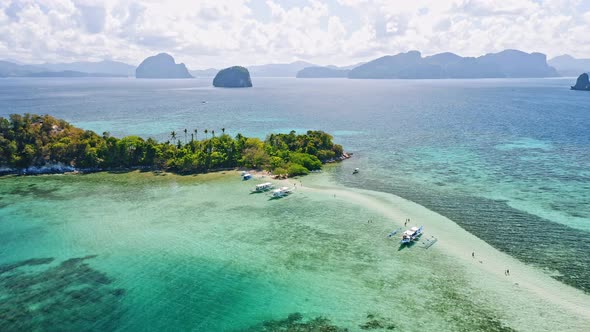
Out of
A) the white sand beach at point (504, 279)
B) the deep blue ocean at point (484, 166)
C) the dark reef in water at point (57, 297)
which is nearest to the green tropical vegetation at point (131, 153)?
the deep blue ocean at point (484, 166)

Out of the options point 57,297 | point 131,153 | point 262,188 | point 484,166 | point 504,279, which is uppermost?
point 131,153

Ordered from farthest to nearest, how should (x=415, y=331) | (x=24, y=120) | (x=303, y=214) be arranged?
(x=24, y=120), (x=303, y=214), (x=415, y=331)

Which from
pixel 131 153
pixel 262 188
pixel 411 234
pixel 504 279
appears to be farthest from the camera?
pixel 131 153

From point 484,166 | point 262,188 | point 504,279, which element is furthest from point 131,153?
point 484,166

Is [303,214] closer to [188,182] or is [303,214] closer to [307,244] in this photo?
[307,244]

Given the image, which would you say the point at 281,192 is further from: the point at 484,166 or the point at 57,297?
the point at 484,166

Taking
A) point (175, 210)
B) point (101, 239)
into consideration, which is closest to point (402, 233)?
point (175, 210)

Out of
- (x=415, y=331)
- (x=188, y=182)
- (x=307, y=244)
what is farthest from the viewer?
(x=188, y=182)
